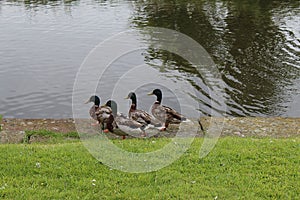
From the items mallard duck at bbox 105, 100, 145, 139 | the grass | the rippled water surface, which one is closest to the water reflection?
the rippled water surface

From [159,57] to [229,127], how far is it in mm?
10417

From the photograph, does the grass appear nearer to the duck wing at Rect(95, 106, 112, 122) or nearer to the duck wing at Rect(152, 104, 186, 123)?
the duck wing at Rect(95, 106, 112, 122)

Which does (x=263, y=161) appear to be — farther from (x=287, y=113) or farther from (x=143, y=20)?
(x=143, y=20)

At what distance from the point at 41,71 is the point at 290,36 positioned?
14915 mm

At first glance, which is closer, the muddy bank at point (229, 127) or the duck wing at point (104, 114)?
the duck wing at point (104, 114)

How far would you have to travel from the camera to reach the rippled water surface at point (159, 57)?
15.8 meters

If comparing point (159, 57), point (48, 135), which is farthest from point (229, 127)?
point (159, 57)

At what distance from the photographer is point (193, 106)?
1533cm

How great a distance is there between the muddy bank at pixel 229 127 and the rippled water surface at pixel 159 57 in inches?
112

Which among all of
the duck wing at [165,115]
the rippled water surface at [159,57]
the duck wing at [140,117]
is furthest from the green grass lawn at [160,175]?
Result: the rippled water surface at [159,57]

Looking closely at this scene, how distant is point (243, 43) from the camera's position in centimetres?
2336

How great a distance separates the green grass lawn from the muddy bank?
1.73m

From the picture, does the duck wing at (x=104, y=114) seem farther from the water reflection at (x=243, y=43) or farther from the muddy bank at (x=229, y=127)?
the water reflection at (x=243, y=43)

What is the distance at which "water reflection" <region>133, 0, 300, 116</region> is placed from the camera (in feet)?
53.6
